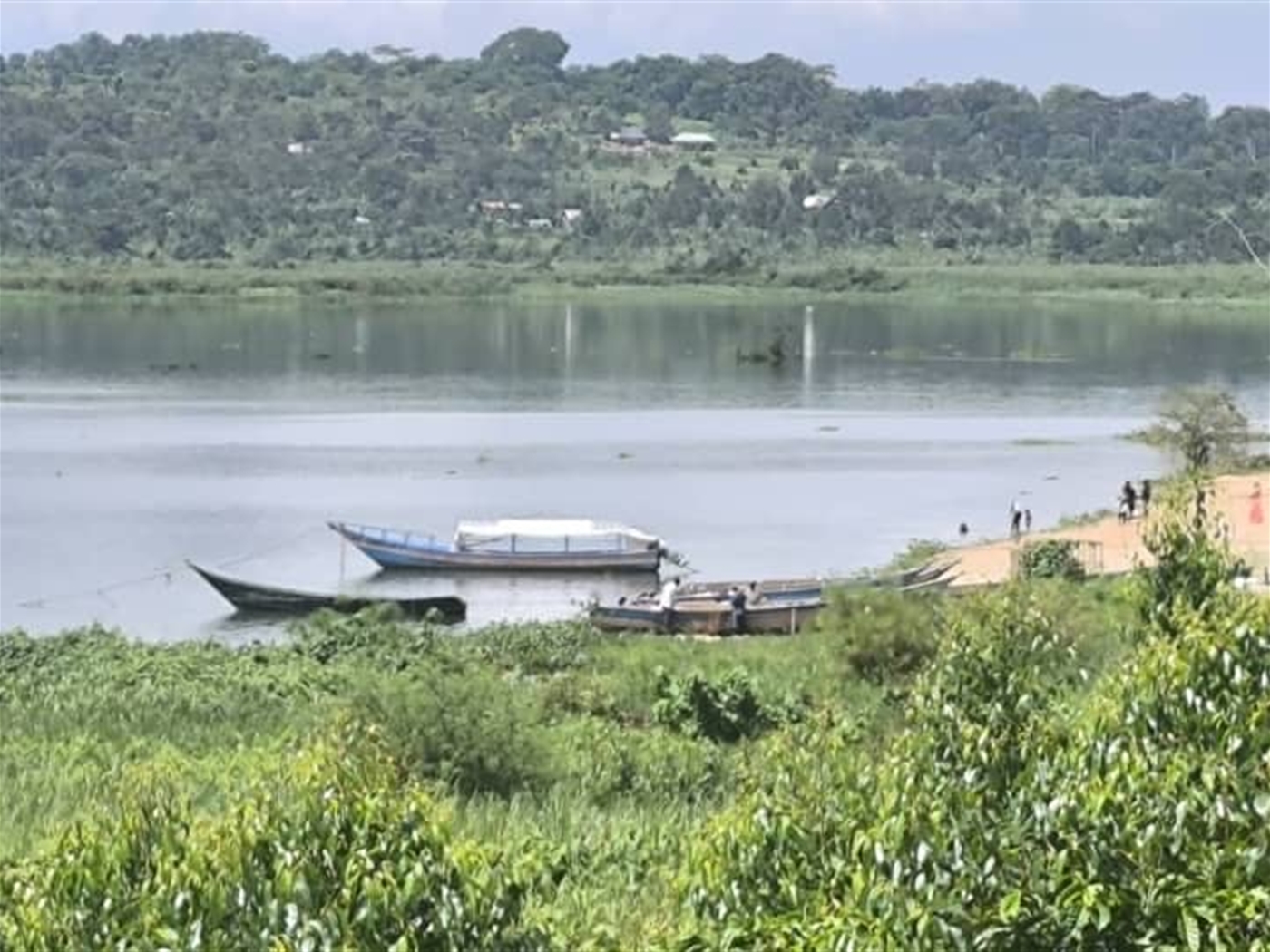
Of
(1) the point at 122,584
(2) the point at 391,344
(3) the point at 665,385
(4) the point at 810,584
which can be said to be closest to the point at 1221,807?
(4) the point at 810,584

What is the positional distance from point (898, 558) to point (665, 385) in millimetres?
32175

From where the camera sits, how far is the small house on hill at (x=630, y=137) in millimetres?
166625

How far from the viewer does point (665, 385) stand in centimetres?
6781

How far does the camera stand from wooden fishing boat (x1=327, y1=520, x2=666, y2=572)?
116 feet

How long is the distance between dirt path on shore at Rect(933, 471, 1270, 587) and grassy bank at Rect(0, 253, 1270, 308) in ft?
216

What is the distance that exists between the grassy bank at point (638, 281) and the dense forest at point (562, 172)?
3.41 meters

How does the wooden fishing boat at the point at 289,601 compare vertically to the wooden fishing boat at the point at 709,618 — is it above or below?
below

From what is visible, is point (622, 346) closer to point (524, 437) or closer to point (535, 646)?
point (524, 437)

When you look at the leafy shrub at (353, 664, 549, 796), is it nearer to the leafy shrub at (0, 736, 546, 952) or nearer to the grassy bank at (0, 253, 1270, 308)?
the leafy shrub at (0, 736, 546, 952)

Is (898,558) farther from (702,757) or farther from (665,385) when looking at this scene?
(665,385)

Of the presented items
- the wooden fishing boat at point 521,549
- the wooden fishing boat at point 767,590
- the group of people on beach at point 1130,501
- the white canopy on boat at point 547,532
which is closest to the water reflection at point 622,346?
the group of people on beach at point 1130,501

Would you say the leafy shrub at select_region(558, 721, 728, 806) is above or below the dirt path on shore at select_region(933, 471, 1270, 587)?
above

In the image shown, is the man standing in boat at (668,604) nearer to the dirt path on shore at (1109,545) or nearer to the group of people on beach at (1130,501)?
the dirt path on shore at (1109,545)

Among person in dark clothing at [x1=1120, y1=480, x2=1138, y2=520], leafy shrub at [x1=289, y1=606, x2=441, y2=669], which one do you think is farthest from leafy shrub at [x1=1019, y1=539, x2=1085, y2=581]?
leafy shrub at [x1=289, y1=606, x2=441, y2=669]
